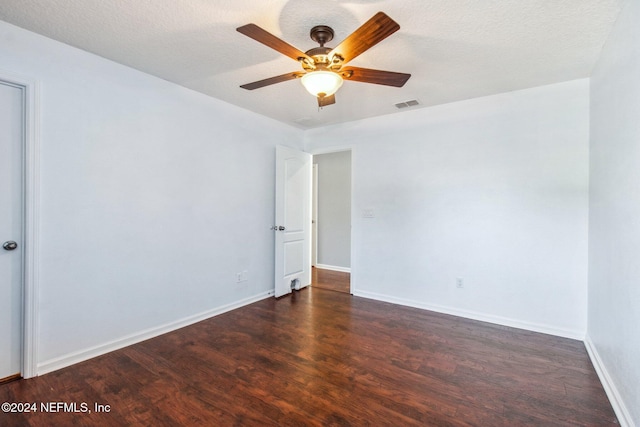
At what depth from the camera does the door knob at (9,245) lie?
6.63 feet

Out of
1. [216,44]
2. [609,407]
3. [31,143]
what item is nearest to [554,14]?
[216,44]

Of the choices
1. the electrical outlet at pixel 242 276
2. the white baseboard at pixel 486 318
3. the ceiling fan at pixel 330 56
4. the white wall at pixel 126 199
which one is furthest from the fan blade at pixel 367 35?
the white baseboard at pixel 486 318

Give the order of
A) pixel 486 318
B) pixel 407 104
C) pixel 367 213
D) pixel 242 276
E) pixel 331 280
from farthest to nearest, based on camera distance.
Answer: pixel 331 280 → pixel 367 213 → pixel 242 276 → pixel 407 104 → pixel 486 318

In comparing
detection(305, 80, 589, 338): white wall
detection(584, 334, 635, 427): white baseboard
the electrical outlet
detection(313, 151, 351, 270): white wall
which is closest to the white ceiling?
detection(305, 80, 589, 338): white wall

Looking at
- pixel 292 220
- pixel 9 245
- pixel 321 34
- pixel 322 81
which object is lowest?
pixel 9 245

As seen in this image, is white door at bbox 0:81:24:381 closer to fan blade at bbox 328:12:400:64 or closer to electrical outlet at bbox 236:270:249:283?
electrical outlet at bbox 236:270:249:283

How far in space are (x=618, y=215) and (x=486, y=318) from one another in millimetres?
1770

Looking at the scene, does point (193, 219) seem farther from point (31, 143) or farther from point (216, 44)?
point (216, 44)

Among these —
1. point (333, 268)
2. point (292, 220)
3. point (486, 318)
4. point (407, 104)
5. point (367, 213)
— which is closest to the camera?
point (486, 318)

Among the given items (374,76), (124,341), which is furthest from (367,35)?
(124,341)

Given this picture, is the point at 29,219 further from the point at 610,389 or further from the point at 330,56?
the point at 610,389

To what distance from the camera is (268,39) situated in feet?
5.37

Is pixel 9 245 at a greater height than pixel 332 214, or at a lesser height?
lesser

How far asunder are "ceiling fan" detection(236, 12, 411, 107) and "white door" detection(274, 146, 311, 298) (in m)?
1.97
